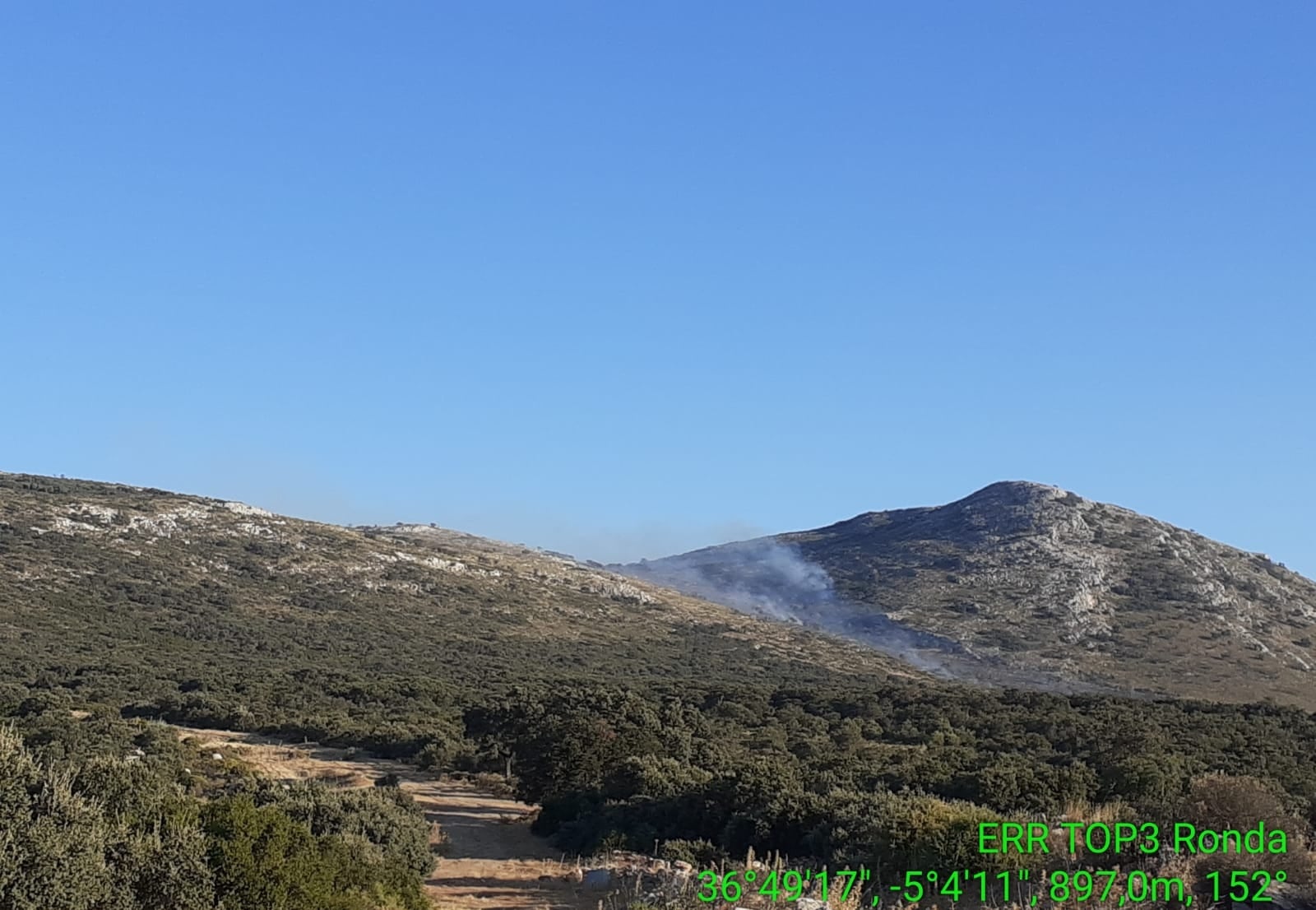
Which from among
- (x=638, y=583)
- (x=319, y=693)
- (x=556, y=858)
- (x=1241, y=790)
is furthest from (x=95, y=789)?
(x=638, y=583)

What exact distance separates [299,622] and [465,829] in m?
46.8

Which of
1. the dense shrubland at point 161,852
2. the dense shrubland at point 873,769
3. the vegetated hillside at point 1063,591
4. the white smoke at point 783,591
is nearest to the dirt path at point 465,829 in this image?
the dense shrubland at point 873,769

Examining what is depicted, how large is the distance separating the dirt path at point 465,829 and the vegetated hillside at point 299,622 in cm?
447

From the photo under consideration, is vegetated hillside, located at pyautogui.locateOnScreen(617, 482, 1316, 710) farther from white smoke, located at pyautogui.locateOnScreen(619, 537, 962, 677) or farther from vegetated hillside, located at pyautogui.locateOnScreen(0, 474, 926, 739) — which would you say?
vegetated hillside, located at pyautogui.locateOnScreen(0, 474, 926, 739)

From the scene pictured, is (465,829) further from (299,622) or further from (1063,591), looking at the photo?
(1063,591)

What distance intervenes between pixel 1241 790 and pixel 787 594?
92133 mm

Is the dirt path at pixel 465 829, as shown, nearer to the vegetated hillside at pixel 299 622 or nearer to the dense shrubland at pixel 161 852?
the dense shrubland at pixel 161 852

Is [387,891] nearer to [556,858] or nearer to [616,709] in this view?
[556,858]

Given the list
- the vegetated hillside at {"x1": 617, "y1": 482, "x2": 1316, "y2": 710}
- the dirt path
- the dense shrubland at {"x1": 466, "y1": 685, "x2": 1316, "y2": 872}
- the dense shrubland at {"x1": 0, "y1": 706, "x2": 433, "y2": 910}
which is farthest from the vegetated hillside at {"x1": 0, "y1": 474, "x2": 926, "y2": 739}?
the dense shrubland at {"x1": 0, "y1": 706, "x2": 433, "y2": 910}

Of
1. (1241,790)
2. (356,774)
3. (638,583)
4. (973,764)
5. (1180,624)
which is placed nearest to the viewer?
(1241,790)

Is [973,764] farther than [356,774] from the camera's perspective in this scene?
No

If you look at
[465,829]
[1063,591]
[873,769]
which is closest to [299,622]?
[465,829]

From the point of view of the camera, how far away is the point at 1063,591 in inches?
3531

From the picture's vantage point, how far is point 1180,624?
81062 millimetres
